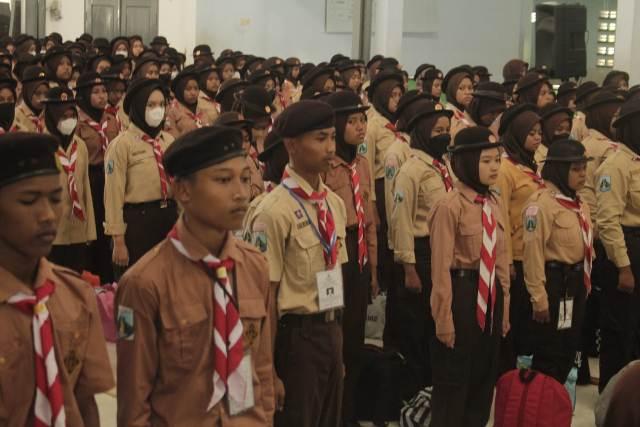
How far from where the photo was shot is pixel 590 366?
6.72 meters

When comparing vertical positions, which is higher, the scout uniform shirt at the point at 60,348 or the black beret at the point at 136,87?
the black beret at the point at 136,87

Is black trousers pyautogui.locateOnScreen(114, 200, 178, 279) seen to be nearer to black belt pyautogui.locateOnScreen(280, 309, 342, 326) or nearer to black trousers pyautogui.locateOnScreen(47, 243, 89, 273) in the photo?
black trousers pyautogui.locateOnScreen(47, 243, 89, 273)

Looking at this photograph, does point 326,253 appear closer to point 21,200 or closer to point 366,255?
point 366,255

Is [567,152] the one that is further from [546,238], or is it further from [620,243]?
[620,243]

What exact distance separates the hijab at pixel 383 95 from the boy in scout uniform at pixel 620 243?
8.03ft

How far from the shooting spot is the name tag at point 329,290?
3.87 metres

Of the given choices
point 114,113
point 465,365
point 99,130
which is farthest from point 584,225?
point 114,113

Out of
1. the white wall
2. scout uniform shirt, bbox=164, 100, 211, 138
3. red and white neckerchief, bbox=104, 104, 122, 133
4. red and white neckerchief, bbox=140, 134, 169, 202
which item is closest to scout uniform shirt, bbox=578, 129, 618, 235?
red and white neckerchief, bbox=140, 134, 169, 202

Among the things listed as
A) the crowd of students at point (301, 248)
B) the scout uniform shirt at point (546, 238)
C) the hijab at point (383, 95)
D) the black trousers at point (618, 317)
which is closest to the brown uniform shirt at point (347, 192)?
the crowd of students at point (301, 248)

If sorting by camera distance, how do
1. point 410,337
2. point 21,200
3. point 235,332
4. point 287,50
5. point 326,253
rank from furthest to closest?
point 287,50 → point 410,337 → point 326,253 → point 235,332 → point 21,200

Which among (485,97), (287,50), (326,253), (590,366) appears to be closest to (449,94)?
(485,97)

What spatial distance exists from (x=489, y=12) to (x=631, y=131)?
12.4 metres

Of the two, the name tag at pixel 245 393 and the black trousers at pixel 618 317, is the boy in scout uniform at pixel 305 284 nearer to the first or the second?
the name tag at pixel 245 393

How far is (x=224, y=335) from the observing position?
2934 millimetres
